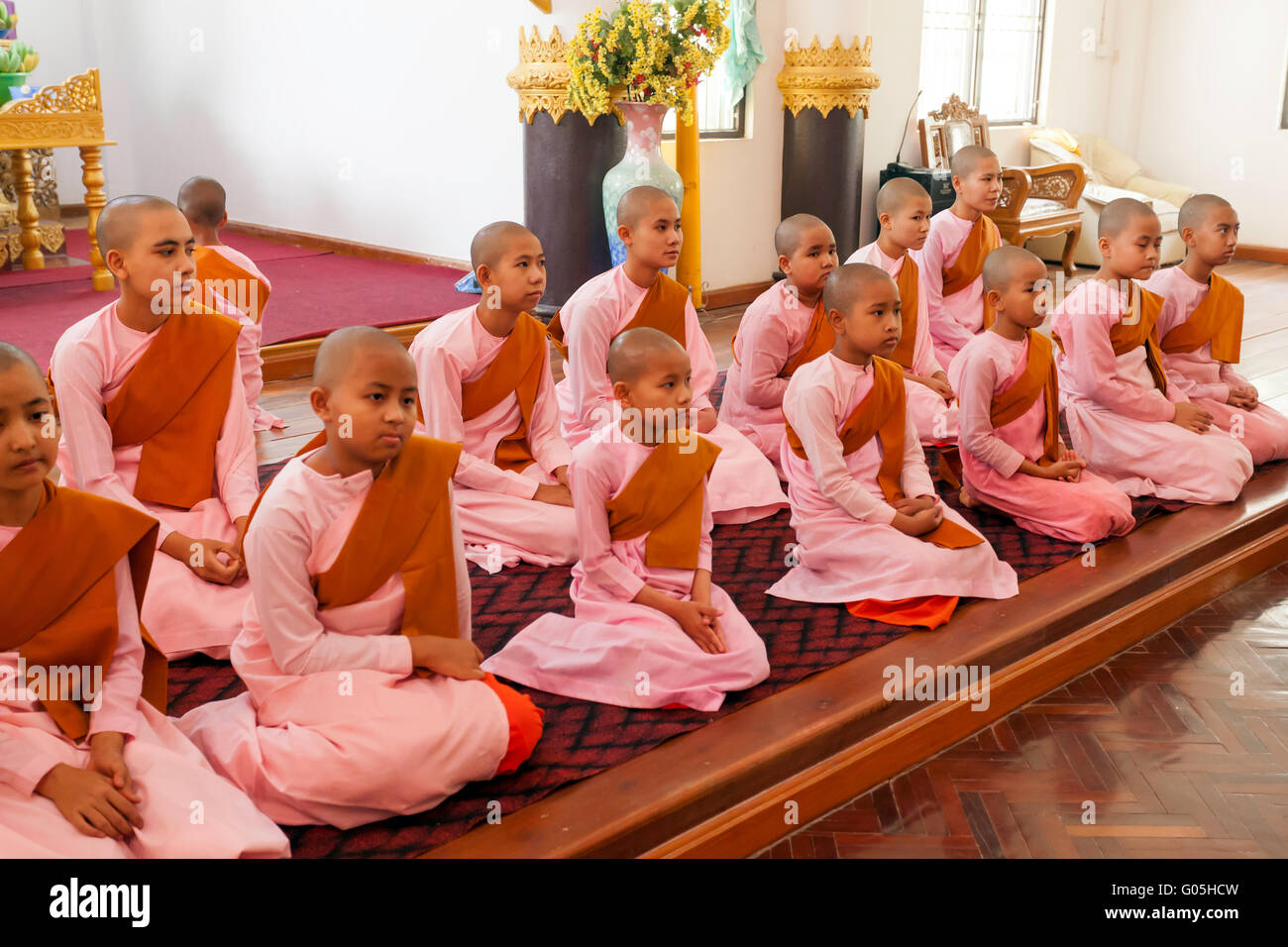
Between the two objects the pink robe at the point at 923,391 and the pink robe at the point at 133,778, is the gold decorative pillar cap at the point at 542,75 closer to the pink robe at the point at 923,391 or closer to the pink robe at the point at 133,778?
the pink robe at the point at 923,391

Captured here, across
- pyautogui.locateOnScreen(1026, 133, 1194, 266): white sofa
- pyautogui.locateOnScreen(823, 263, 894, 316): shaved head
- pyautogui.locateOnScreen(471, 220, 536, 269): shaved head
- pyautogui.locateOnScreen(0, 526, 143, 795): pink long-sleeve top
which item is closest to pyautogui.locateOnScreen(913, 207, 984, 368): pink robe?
pyautogui.locateOnScreen(823, 263, 894, 316): shaved head

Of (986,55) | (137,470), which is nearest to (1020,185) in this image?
(986,55)

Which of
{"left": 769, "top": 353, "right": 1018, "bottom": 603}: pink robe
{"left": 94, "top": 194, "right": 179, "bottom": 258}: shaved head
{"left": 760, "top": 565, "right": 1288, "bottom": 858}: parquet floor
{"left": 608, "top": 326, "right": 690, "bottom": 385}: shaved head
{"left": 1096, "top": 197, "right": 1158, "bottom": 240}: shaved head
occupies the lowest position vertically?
{"left": 760, "top": 565, "right": 1288, "bottom": 858}: parquet floor

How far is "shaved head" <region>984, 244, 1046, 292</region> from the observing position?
3.55 meters

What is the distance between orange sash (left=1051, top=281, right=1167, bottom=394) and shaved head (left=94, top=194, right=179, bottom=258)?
3.05 metres

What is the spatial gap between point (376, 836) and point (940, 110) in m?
7.86

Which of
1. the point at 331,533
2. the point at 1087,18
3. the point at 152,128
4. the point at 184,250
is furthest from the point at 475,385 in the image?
the point at 1087,18

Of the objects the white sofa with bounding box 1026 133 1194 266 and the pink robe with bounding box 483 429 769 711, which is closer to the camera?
the pink robe with bounding box 483 429 769 711

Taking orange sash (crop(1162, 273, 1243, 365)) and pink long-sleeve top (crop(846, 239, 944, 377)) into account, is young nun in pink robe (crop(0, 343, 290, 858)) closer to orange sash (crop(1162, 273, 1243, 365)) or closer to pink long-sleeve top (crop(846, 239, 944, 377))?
pink long-sleeve top (crop(846, 239, 944, 377))

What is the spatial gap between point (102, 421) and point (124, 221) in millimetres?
491

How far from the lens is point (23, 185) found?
722cm

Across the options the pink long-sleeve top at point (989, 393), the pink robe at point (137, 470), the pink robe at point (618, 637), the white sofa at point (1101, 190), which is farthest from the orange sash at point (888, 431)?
the white sofa at point (1101, 190)

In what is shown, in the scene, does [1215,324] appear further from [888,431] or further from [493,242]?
[493,242]

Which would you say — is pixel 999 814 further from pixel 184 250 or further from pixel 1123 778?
pixel 184 250
